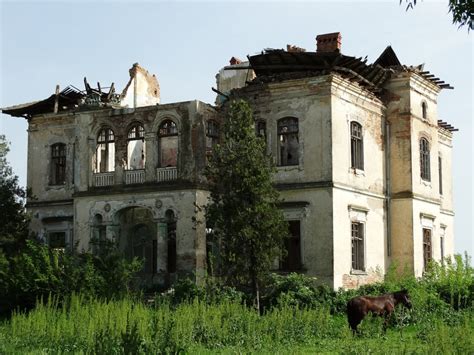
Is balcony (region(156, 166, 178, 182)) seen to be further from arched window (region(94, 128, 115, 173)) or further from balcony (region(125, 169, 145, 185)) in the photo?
arched window (region(94, 128, 115, 173))

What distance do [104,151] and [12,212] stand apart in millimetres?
4367

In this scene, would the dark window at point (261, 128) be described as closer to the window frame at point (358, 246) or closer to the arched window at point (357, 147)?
the arched window at point (357, 147)

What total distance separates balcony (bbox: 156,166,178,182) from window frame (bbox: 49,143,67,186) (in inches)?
275

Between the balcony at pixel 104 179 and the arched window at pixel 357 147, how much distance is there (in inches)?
346

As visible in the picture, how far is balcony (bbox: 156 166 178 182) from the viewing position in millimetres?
26266

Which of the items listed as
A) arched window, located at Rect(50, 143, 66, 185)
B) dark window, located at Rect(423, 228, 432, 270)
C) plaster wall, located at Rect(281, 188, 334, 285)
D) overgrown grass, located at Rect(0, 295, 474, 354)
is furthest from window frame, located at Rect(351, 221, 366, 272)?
arched window, located at Rect(50, 143, 66, 185)

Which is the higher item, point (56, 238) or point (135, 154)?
point (135, 154)

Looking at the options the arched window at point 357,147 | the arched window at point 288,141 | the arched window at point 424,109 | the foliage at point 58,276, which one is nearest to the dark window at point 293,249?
the arched window at point 288,141

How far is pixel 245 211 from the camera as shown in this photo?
69.4 ft

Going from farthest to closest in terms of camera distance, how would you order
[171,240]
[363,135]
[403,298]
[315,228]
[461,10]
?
1. [363,135]
2. [171,240]
3. [315,228]
4. [403,298]
5. [461,10]

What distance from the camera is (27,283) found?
2253 cm

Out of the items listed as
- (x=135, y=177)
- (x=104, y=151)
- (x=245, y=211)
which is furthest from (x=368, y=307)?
(x=104, y=151)

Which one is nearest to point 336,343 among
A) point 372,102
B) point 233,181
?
point 233,181

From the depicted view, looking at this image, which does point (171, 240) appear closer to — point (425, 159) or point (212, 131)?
point (212, 131)
